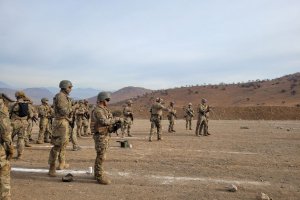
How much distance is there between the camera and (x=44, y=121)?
1595 cm

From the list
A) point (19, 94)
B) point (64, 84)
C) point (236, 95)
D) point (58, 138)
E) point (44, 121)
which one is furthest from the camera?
point (236, 95)

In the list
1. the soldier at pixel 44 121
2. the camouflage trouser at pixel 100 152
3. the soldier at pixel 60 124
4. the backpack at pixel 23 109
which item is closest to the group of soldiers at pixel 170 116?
the soldier at pixel 44 121

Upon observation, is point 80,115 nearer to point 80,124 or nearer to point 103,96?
point 80,124

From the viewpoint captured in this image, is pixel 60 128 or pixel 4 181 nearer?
pixel 4 181

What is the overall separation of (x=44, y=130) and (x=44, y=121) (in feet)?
1.26

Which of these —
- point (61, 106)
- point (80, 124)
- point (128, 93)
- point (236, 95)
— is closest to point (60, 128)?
point (61, 106)

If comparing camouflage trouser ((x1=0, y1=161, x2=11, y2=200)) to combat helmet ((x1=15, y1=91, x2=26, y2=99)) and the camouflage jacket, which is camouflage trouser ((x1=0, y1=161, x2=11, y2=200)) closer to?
the camouflage jacket

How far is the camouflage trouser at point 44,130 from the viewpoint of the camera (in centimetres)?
1589

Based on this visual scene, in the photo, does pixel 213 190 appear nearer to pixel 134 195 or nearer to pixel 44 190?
pixel 134 195

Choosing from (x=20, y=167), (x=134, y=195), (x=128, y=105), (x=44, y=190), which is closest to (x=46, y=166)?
(x=20, y=167)

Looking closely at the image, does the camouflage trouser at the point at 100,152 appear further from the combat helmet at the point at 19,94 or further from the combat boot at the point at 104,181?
the combat helmet at the point at 19,94

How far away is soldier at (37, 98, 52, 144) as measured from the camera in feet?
52.0

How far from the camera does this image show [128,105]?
742 inches

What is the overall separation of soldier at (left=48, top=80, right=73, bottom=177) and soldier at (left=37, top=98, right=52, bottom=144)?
23.4 feet
